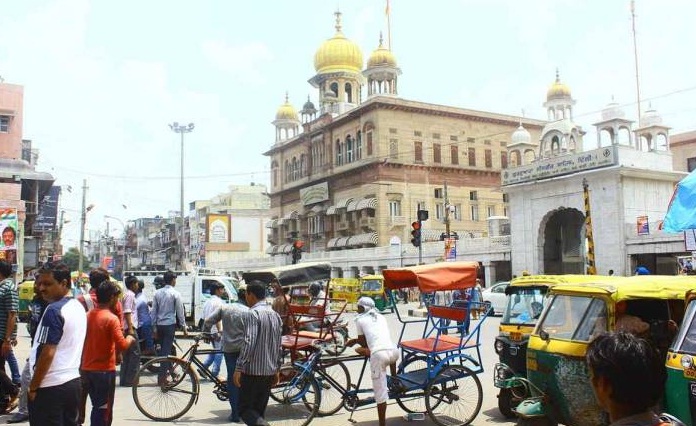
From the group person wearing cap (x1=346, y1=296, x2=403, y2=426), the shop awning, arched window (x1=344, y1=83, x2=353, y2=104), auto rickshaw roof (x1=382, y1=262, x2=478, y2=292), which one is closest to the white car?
auto rickshaw roof (x1=382, y1=262, x2=478, y2=292)

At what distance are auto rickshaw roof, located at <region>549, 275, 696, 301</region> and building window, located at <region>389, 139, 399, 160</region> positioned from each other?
45.2 metres

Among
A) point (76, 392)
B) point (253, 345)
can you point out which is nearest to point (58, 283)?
point (76, 392)

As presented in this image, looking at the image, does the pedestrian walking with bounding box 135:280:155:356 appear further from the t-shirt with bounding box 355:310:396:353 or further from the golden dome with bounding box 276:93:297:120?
the golden dome with bounding box 276:93:297:120

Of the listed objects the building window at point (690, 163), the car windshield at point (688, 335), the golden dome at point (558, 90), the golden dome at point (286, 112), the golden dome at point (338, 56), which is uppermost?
the golden dome at point (338, 56)

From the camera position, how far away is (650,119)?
1323 inches

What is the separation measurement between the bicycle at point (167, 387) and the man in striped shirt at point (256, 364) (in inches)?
76.6

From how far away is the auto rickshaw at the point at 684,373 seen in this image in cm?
470

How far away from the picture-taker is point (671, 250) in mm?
26188

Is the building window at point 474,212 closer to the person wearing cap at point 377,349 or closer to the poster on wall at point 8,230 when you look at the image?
the poster on wall at point 8,230

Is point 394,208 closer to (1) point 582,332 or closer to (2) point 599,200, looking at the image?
(2) point 599,200

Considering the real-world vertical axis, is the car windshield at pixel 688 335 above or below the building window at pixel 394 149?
below

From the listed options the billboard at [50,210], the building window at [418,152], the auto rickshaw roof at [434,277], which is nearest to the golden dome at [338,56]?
the building window at [418,152]

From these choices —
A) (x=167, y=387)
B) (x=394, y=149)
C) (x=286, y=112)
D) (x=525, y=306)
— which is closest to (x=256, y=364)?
(x=167, y=387)

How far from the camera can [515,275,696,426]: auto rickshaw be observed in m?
→ 6.07
